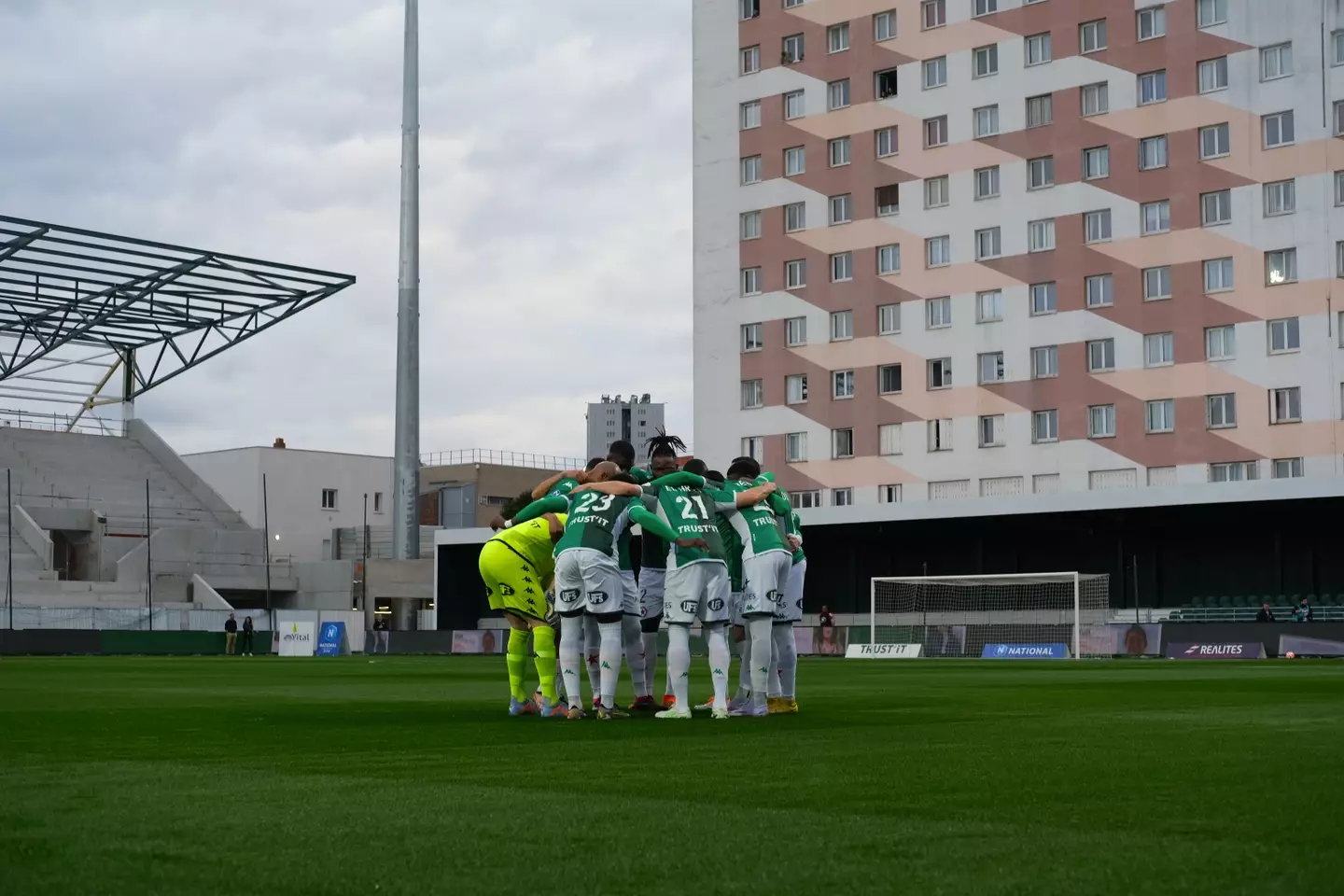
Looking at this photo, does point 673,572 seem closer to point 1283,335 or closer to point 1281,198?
point 1283,335

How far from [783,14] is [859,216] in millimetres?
11066

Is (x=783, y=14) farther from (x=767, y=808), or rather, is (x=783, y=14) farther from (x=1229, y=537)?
(x=767, y=808)

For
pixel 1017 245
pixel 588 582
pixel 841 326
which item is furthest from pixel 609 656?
pixel 841 326

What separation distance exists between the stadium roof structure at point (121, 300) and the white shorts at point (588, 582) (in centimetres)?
4375

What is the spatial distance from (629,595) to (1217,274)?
57.3m

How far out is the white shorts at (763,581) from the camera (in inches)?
557

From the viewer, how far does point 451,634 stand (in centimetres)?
5894

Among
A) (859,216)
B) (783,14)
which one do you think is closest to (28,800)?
(859,216)

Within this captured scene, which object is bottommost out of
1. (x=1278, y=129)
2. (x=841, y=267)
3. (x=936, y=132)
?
(x=841, y=267)

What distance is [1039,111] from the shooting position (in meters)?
71.2

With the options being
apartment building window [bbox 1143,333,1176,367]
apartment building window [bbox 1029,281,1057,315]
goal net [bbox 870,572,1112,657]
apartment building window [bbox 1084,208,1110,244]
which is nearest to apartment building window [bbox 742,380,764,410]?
apartment building window [bbox 1029,281,1057,315]

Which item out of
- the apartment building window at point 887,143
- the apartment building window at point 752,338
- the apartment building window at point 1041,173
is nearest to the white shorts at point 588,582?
the apartment building window at point 1041,173

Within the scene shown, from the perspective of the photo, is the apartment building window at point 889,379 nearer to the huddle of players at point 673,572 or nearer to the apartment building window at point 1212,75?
the apartment building window at point 1212,75

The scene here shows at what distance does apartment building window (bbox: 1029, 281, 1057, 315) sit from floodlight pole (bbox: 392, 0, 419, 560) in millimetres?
26375
